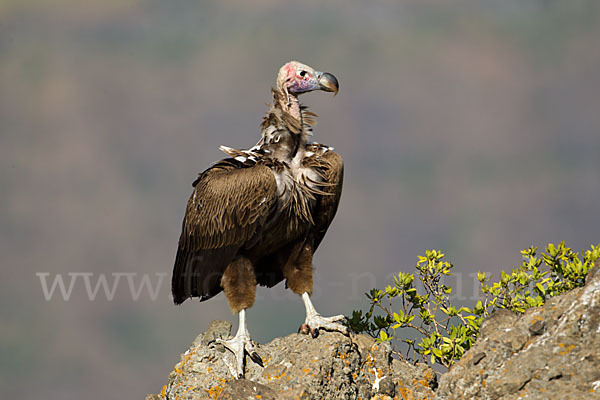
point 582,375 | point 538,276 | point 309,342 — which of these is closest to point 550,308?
point 582,375

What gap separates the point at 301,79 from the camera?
8953 mm

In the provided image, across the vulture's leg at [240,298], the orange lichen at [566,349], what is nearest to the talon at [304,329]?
the vulture's leg at [240,298]

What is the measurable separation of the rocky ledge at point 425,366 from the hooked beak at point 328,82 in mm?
2992

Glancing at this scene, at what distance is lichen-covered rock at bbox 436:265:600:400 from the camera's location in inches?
225

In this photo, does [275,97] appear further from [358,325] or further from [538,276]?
[538,276]

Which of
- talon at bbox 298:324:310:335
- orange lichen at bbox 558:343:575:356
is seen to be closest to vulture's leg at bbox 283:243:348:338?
talon at bbox 298:324:310:335

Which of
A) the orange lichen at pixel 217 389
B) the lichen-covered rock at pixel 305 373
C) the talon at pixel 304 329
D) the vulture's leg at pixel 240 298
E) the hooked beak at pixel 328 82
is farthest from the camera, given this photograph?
the hooked beak at pixel 328 82

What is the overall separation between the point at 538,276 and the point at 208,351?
11.8ft

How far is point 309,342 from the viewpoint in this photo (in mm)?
7621

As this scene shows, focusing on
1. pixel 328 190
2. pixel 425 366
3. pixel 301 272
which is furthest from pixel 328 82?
pixel 425 366

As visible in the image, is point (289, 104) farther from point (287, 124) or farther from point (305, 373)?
point (305, 373)

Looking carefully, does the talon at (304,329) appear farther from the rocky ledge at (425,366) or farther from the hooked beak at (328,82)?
the hooked beak at (328,82)

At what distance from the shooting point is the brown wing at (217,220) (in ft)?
26.8

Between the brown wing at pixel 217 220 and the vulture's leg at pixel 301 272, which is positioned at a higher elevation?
the brown wing at pixel 217 220
